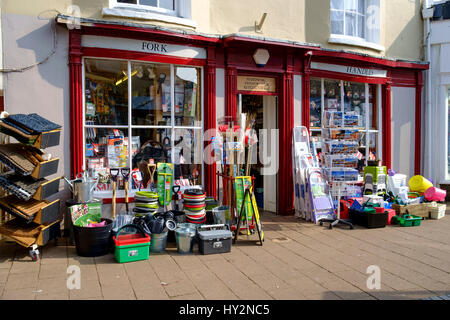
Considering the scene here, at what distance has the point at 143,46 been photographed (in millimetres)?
6902

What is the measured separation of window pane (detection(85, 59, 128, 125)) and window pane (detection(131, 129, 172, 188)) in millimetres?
392

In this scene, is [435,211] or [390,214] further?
[435,211]

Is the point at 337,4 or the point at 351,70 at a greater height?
the point at 337,4

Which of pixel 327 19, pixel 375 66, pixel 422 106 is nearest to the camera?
pixel 327 19

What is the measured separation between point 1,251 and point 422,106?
9.91 metres

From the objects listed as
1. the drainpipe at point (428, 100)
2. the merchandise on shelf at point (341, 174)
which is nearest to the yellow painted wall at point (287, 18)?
the drainpipe at point (428, 100)

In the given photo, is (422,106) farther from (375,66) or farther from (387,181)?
(387,181)

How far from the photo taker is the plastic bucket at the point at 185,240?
18.4ft

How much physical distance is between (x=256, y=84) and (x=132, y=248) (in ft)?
14.4

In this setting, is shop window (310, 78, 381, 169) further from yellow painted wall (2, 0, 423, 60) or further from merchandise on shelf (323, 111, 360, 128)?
merchandise on shelf (323, 111, 360, 128)

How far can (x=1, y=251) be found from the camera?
5602 millimetres

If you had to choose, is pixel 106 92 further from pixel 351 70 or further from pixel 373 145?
pixel 373 145

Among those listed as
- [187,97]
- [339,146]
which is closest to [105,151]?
[187,97]

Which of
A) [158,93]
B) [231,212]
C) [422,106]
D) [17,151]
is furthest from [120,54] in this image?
[422,106]
